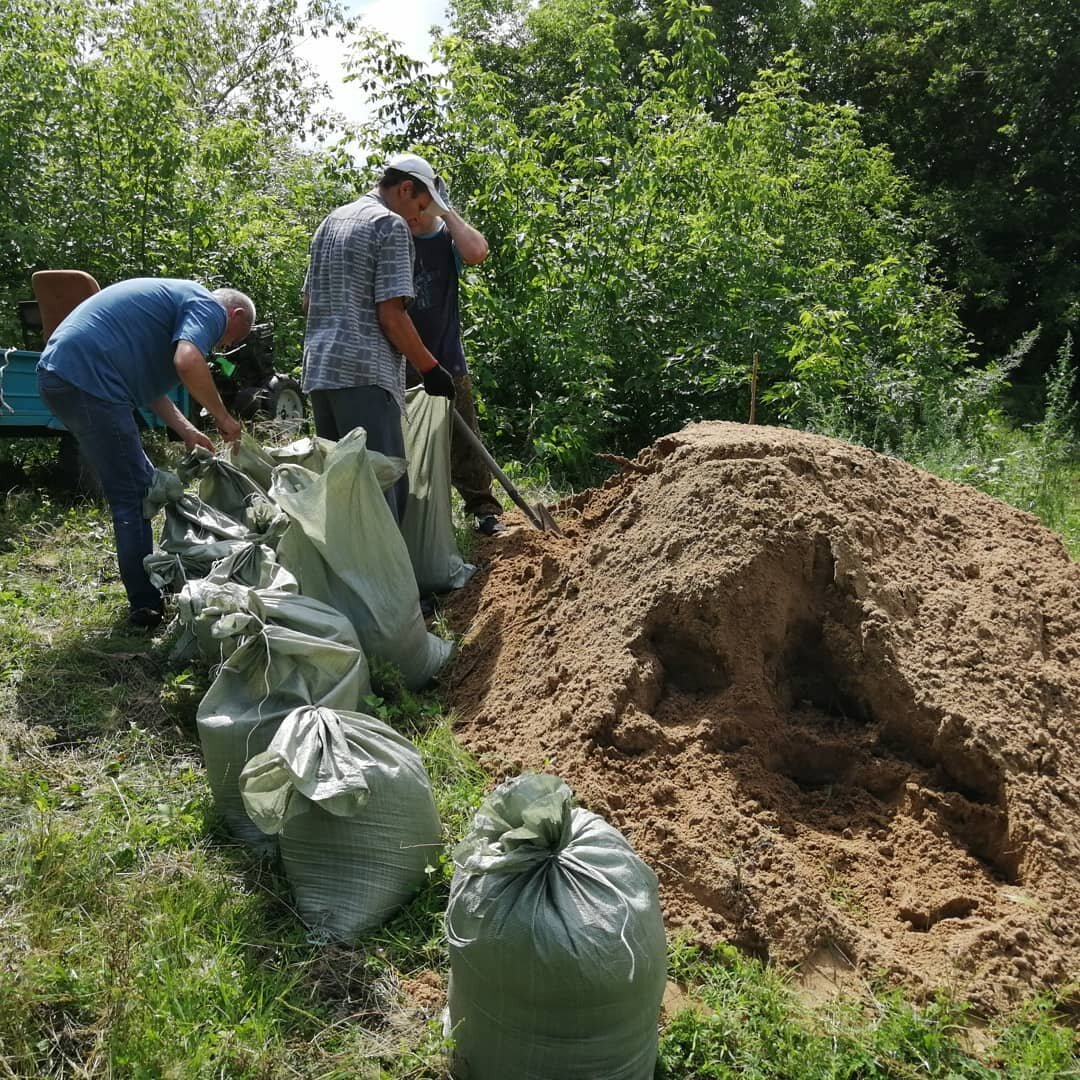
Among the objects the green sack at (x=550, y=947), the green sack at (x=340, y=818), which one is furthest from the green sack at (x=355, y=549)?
the green sack at (x=550, y=947)

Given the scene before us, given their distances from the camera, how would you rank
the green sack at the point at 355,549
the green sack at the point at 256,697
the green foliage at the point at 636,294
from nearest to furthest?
the green sack at the point at 256,697, the green sack at the point at 355,549, the green foliage at the point at 636,294

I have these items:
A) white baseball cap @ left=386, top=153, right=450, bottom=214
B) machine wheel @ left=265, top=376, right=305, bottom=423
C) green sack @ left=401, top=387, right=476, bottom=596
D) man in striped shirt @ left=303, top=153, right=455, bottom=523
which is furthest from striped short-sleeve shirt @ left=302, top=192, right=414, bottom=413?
machine wheel @ left=265, top=376, right=305, bottom=423

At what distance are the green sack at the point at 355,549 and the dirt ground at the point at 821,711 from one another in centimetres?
36

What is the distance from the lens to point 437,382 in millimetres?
4086

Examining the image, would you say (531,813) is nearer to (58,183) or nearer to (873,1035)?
(873,1035)

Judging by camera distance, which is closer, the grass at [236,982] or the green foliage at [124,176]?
the grass at [236,982]

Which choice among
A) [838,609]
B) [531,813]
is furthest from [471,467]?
[531,813]

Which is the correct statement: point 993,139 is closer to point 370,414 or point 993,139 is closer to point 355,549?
point 370,414

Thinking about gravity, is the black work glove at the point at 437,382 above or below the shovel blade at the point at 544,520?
above

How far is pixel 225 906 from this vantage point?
95.0 inches

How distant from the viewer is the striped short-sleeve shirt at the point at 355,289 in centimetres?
376

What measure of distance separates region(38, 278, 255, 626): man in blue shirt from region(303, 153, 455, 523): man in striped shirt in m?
0.41

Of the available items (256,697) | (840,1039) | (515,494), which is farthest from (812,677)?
(515,494)

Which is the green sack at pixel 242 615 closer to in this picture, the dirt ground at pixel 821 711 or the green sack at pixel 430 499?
the dirt ground at pixel 821 711
